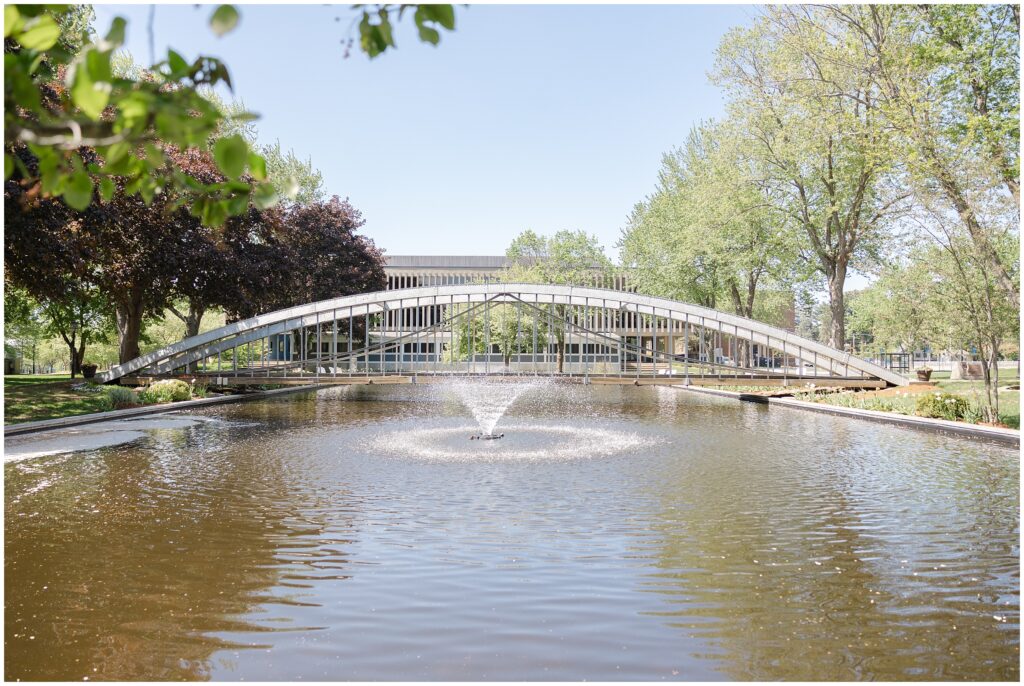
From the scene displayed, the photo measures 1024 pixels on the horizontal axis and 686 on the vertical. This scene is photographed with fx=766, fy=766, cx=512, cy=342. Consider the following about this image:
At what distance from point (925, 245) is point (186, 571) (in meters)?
35.4

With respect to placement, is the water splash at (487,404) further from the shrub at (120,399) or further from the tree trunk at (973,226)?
the tree trunk at (973,226)

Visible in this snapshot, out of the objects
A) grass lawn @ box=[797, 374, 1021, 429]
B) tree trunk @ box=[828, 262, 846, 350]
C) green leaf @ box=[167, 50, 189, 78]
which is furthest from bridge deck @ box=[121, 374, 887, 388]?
green leaf @ box=[167, 50, 189, 78]

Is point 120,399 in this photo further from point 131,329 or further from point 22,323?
point 22,323

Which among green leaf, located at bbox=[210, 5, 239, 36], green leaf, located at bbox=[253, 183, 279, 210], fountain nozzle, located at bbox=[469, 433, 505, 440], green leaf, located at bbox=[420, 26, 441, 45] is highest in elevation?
green leaf, located at bbox=[420, 26, 441, 45]

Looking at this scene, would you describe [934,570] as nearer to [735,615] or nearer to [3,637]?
[735,615]

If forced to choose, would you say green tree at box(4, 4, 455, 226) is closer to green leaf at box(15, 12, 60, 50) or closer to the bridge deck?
green leaf at box(15, 12, 60, 50)

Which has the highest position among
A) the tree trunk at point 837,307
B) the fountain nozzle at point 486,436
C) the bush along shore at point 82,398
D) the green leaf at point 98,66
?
the tree trunk at point 837,307

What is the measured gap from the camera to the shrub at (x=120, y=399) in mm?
24469

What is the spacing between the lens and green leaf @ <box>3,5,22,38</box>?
2523mm

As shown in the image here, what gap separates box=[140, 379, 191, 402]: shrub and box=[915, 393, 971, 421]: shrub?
80.3 ft

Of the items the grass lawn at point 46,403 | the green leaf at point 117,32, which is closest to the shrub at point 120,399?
the grass lawn at point 46,403

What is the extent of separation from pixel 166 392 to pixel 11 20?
1081 inches

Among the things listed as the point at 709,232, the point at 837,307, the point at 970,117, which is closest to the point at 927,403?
the point at 970,117

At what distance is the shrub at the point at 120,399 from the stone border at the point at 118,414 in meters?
0.60
